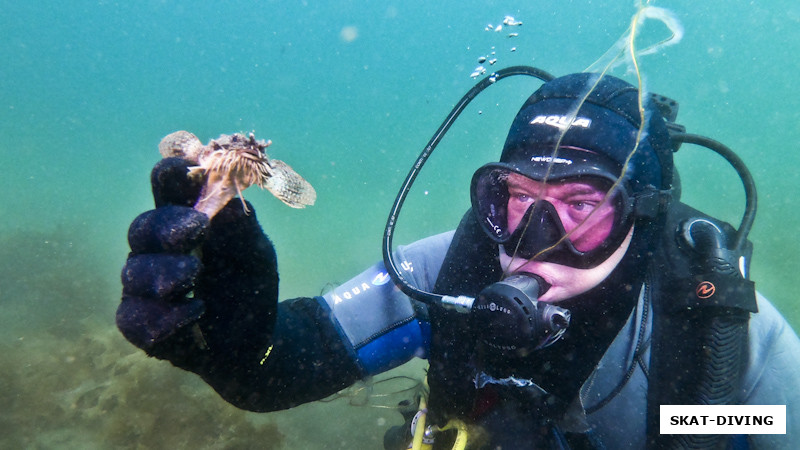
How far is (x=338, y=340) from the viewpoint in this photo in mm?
2357

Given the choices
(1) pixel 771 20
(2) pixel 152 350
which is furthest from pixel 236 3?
(2) pixel 152 350

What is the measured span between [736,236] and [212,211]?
241cm

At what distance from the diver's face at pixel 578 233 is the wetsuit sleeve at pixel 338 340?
31.8 inches

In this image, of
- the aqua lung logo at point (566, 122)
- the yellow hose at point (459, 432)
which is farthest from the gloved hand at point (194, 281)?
the aqua lung logo at point (566, 122)

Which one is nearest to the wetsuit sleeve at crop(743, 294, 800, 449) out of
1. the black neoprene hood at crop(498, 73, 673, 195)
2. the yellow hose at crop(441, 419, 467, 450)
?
the black neoprene hood at crop(498, 73, 673, 195)

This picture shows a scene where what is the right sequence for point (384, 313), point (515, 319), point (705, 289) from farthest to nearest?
point (384, 313) < point (705, 289) < point (515, 319)

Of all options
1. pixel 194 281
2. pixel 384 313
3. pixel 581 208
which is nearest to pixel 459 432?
pixel 384 313

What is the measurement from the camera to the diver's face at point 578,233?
2.06 meters

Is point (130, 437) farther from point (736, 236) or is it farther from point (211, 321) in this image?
point (736, 236)

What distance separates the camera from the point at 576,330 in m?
2.14

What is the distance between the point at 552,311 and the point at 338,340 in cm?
122

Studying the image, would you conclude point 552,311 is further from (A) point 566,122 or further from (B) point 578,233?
(A) point 566,122

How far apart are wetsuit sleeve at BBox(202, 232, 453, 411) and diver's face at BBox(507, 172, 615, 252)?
0.90 meters

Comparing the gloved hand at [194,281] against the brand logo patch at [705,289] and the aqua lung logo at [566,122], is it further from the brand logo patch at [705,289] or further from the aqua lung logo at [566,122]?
the brand logo patch at [705,289]
